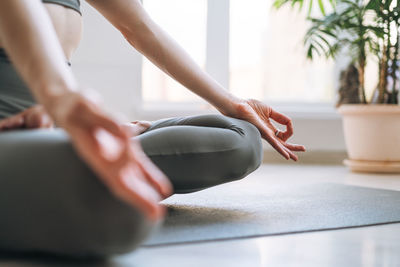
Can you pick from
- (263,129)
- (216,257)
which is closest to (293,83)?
(263,129)

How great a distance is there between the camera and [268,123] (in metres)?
1.56

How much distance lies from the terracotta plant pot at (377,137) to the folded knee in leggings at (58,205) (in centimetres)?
215

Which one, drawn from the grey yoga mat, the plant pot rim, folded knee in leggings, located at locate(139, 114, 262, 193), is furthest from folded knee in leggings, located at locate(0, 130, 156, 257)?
the plant pot rim

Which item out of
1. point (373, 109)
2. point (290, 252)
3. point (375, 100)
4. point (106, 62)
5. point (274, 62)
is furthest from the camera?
point (274, 62)

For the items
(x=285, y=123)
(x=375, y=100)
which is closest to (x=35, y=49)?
(x=285, y=123)

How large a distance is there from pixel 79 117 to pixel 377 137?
2.29 m

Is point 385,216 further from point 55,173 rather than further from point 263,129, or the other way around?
point 55,173

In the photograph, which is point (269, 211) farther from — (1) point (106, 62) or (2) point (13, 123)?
(1) point (106, 62)

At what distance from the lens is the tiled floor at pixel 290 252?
36.1 inches

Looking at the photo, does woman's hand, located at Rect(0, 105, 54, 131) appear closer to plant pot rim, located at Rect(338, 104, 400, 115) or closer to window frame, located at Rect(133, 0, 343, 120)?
plant pot rim, located at Rect(338, 104, 400, 115)

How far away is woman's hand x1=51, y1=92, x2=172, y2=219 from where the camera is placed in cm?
70

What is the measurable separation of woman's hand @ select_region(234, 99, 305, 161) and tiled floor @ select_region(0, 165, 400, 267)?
0.27 metres

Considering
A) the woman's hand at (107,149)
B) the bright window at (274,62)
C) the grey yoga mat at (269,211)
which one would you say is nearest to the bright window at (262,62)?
the bright window at (274,62)

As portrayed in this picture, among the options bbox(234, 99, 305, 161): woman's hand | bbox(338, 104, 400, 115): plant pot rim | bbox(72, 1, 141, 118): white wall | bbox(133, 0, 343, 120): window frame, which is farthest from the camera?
bbox(133, 0, 343, 120): window frame
